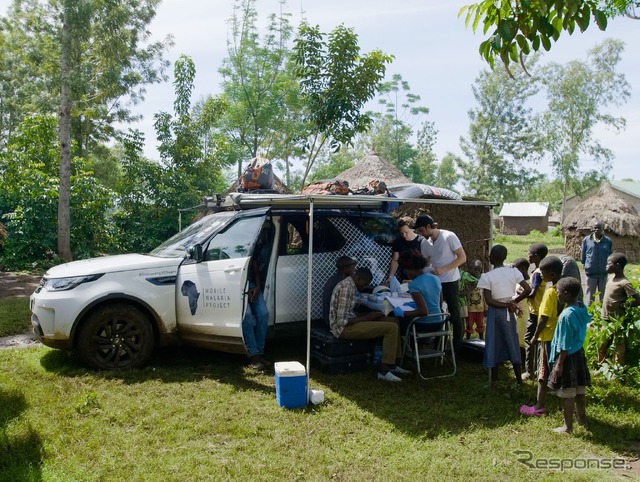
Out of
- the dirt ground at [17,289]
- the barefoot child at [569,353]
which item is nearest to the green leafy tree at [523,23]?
the barefoot child at [569,353]

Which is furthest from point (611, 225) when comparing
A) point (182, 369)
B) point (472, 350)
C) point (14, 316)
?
point (14, 316)

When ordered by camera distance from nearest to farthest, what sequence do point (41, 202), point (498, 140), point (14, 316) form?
point (14, 316)
point (41, 202)
point (498, 140)

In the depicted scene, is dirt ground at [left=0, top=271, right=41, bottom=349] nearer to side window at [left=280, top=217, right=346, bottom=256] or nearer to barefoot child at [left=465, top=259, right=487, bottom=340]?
side window at [left=280, top=217, right=346, bottom=256]

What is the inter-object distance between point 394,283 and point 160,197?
488 inches

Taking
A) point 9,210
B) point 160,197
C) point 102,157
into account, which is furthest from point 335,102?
point 102,157

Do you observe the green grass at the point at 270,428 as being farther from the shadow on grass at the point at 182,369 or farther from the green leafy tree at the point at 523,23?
the green leafy tree at the point at 523,23

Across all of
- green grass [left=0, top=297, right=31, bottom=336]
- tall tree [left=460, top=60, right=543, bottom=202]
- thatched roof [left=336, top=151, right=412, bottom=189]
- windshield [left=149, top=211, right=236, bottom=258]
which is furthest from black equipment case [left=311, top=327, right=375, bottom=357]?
tall tree [left=460, top=60, right=543, bottom=202]

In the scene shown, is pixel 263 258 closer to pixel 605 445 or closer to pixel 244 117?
pixel 605 445

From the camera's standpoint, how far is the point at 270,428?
4.84 metres

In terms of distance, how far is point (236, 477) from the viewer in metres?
3.93

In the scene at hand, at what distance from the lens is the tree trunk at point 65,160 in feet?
48.5

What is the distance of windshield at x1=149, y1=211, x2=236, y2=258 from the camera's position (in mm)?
6684

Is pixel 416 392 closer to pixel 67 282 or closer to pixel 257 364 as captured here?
pixel 257 364

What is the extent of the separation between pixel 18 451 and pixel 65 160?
12.4m
